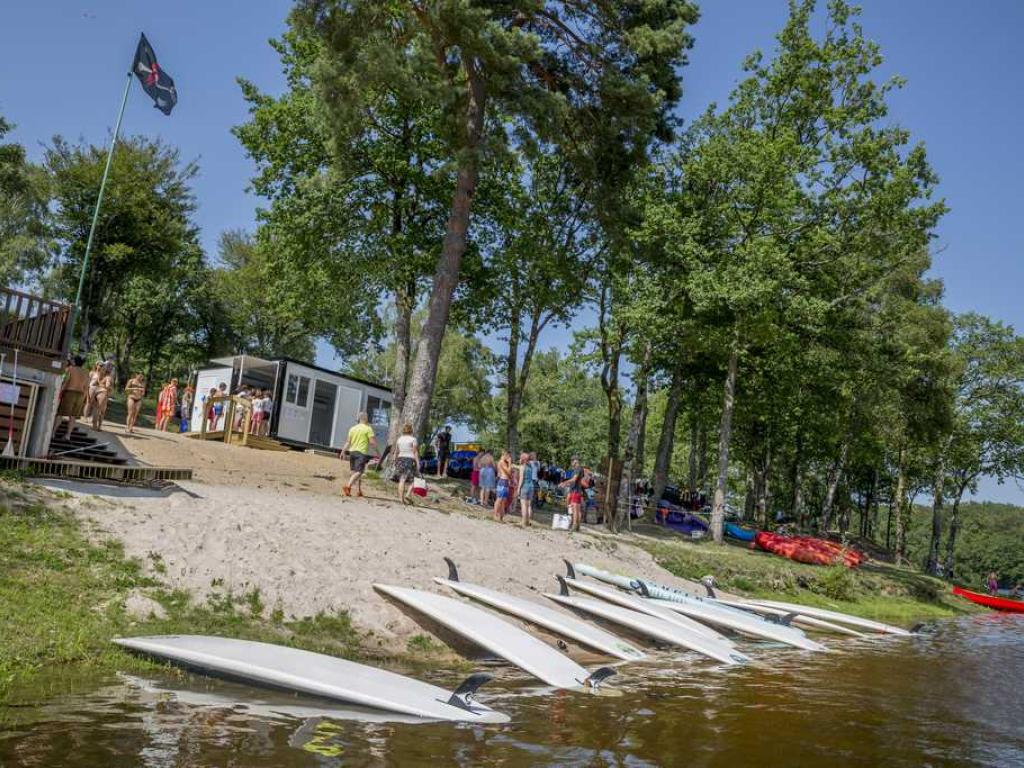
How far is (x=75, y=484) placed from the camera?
11.9 meters

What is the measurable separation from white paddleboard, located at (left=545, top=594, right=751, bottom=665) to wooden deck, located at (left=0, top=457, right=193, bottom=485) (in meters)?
6.85

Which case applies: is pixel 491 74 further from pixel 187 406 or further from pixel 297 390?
pixel 187 406

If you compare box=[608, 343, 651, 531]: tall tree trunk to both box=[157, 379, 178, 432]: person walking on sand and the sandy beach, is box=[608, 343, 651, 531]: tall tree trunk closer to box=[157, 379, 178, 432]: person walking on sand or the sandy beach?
the sandy beach

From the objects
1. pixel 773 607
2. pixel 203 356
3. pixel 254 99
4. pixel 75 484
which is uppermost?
pixel 254 99

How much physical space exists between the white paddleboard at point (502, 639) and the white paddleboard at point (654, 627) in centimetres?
288

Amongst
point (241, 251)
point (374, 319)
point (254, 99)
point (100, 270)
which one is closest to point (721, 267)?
point (374, 319)

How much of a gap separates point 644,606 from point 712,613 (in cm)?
170

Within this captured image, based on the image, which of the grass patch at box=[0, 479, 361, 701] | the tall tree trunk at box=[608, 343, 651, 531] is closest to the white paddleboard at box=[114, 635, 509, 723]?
the grass patch at box=[0, 479, 361, 701]

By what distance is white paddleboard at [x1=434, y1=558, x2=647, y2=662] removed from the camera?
1078 centimetres

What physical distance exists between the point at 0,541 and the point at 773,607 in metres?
14.7

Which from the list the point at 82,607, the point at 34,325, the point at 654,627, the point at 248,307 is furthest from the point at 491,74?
the point at 248,307

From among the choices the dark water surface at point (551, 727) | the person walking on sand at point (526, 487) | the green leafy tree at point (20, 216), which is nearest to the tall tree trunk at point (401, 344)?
the person walking on sand at point (526, 487)

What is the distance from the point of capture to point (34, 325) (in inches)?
521

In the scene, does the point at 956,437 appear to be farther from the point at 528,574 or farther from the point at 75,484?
the point at 75,484
